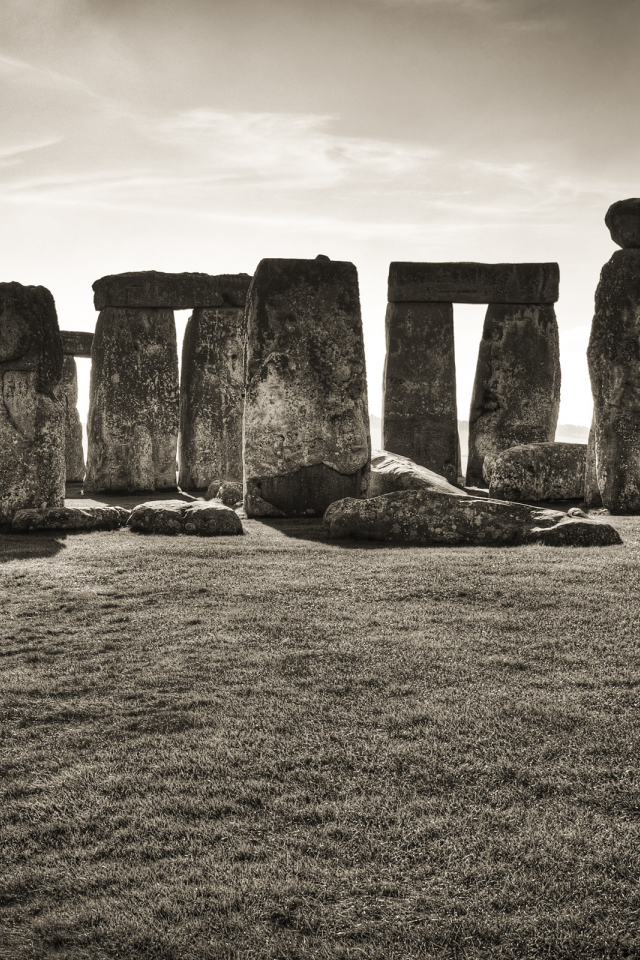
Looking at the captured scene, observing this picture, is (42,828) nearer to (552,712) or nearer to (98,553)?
(552,712)

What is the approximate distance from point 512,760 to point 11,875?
6.34 ft

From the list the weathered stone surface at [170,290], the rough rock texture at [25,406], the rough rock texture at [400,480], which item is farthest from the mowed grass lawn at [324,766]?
the weathered stone surface at [170,290]

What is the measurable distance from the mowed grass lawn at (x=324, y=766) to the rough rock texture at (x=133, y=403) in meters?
10.5

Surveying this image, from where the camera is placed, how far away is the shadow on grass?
26.0ft

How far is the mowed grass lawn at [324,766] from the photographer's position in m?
3.02

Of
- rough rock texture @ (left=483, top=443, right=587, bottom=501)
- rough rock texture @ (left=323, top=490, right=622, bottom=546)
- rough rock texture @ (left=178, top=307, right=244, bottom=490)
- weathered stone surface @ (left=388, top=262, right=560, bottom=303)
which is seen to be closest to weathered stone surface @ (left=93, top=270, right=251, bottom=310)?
rough rock texture @ (left=178, top=307, right=244, bottom=490)

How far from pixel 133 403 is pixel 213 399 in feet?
5.58

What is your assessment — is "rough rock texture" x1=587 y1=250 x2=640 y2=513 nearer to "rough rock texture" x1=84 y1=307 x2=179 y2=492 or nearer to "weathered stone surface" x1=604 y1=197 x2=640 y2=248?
"weathered stone surface" x1=604 y1=197 x2=640 y2=248

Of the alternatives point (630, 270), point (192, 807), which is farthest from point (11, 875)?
point (630, 270)

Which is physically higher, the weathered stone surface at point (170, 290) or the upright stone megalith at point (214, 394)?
the weathered stone surface at point (170, 290)

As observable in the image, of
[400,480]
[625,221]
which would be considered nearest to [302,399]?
[400,480]

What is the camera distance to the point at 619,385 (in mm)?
11438

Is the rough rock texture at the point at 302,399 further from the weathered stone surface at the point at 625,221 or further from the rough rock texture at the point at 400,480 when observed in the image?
the weathered stone surface at the point at 625,221

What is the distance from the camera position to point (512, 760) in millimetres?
3932
